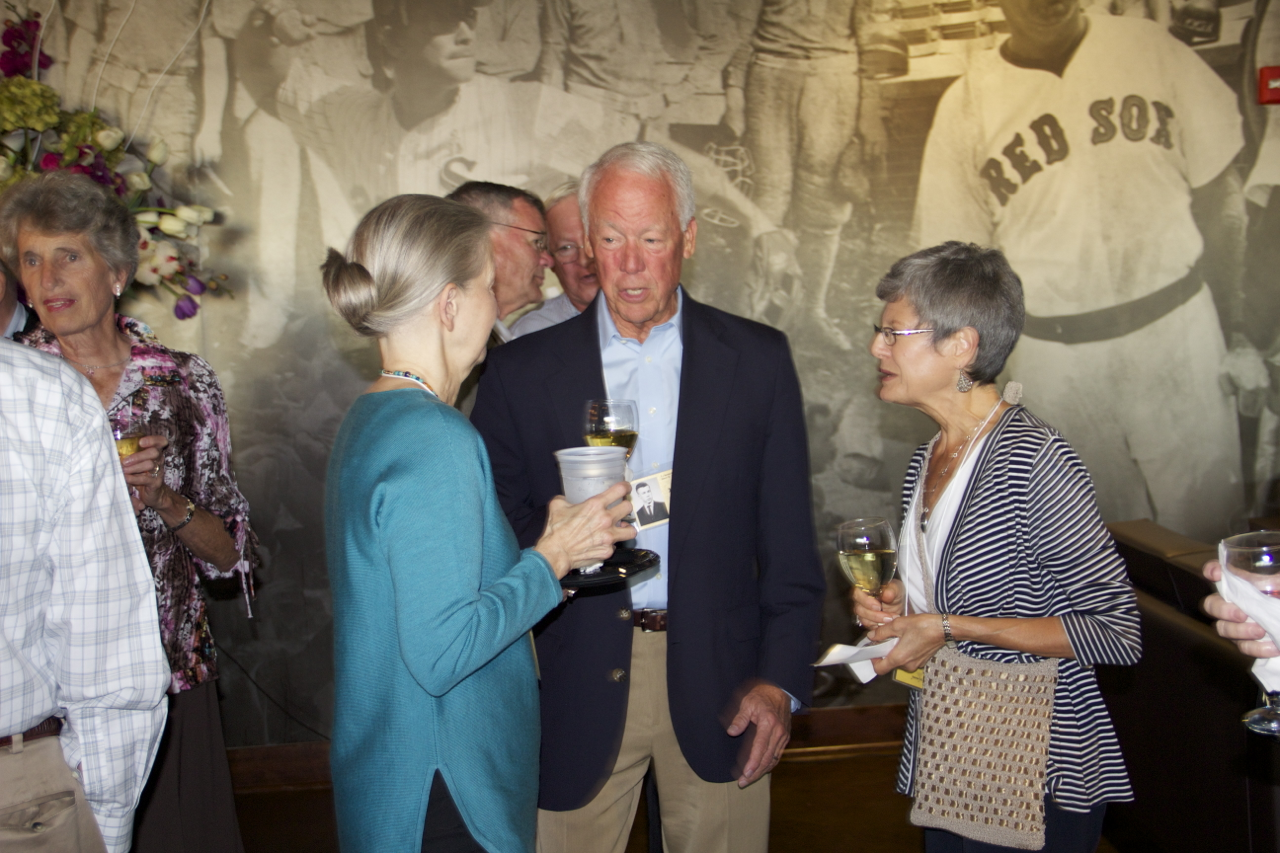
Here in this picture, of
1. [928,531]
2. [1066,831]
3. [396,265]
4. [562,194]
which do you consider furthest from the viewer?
[562,194]

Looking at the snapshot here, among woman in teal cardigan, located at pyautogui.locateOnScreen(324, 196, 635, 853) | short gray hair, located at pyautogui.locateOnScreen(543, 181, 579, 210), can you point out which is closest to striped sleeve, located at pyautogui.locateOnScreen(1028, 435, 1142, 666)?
woman in teal cardigan, located at pyautogui.locateOnScreen(324, 196, 635, 853)

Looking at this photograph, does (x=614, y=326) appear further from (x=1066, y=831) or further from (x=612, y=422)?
(x=1066, y=831)

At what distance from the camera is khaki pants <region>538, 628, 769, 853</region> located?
1.94 metres

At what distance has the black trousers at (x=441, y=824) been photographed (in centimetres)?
140

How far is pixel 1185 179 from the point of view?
177 inches

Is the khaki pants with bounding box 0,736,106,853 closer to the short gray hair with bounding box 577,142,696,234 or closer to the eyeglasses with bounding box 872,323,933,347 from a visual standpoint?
the short gray hair with bounding box 577,142,696,234

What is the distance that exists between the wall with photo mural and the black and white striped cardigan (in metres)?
2.63

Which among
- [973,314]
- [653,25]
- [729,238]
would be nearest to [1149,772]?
[973,314]

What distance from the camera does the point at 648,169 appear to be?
204 centimetres

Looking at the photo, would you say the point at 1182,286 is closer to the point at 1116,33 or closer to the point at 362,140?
the point at 1116,33

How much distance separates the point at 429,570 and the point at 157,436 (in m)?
1.29

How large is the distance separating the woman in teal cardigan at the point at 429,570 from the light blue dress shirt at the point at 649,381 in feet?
1.40

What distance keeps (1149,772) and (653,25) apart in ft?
11.7

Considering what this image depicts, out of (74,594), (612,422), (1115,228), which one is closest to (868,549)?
(612,422)
